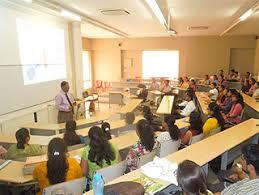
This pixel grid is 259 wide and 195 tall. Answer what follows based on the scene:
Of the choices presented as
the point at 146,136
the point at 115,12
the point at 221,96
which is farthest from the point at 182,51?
the point at 146,136

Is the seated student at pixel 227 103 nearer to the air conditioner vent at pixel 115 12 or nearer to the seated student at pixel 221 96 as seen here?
the seated student at pixel 221 96

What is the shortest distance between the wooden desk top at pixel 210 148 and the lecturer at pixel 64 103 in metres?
3.65

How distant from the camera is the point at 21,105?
5547mm

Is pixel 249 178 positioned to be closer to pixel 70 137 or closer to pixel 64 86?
pixel 70 137

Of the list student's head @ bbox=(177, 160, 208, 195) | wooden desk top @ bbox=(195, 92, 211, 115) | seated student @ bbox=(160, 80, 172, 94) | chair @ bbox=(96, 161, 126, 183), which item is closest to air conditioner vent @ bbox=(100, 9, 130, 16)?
wooden desk top @ bbox=(195, 92, 211, 115)

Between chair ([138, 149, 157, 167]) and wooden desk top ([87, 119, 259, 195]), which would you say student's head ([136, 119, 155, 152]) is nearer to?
chair ([138, 149, 157, 167])

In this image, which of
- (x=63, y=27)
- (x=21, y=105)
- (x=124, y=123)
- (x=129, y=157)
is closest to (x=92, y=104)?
(x=63, y=27)

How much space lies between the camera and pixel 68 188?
2.09 metres

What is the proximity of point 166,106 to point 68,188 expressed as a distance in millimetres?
4975

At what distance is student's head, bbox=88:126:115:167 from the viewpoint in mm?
2691

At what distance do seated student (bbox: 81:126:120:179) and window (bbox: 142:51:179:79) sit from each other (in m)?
10.6

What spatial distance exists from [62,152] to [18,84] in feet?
11.5

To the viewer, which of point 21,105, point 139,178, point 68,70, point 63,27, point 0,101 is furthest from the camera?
point 68,70

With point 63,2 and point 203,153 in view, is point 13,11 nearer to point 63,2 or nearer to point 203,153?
point 63,2
